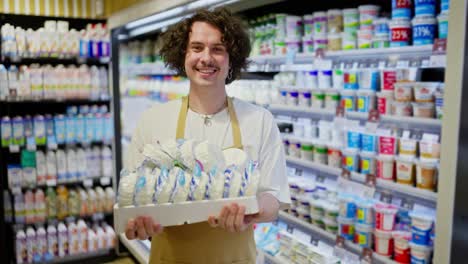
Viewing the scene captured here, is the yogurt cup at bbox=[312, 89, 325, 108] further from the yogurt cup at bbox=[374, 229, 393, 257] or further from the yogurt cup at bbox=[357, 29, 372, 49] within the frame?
the yogurt cup at bbox=[374, 229, 393, 257]

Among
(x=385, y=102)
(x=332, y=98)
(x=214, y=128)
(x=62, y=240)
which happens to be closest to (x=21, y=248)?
(x=62, y=240)

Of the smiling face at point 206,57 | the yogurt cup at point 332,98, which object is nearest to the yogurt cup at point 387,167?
the yogurt cup at point 332,98

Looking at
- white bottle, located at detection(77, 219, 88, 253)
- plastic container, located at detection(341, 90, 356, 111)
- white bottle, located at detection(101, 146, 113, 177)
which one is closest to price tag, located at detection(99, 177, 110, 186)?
white bottle, located at detection(101, 146, 113, 177)

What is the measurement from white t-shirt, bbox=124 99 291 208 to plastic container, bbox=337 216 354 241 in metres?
1.28

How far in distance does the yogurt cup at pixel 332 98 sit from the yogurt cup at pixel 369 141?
0.32 meters

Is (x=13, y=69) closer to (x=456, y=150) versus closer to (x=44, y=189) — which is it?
(x=44, y=189)

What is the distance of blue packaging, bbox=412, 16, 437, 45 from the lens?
249 centimetres

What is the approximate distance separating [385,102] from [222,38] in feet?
4.40

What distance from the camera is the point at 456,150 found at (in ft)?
6.45

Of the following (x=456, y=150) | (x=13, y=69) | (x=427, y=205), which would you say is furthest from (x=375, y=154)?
(x=13, y=69)

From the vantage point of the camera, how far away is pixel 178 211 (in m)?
1.62

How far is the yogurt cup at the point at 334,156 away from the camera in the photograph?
320 cm

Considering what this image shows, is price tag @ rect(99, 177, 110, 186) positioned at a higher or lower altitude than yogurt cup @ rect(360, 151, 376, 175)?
lower

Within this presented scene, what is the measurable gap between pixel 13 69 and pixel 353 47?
126 inches
